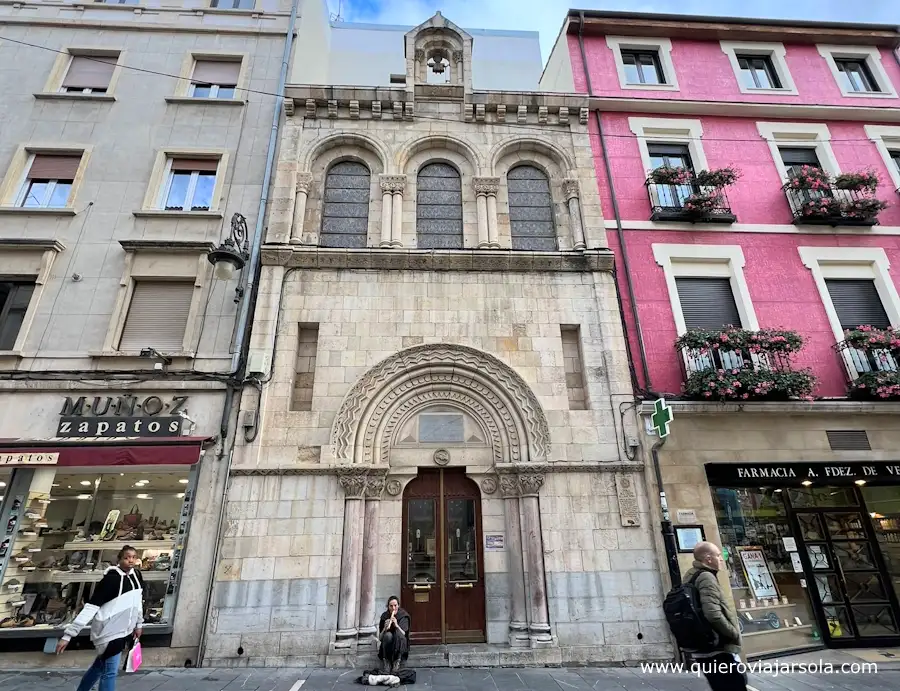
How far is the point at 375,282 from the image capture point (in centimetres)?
1035

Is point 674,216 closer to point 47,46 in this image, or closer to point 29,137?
point 29,137

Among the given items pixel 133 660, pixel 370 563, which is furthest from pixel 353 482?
pixel 133 660

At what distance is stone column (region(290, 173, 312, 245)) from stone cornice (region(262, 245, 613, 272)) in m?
0.47

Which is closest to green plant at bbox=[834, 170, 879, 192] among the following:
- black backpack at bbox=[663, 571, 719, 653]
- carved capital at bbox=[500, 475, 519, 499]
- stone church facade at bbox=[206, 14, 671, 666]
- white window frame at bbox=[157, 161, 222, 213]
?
stone church facade at bbox=[206, 14, 671, 666]

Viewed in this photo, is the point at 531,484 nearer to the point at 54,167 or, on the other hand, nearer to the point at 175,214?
the point at 175,214

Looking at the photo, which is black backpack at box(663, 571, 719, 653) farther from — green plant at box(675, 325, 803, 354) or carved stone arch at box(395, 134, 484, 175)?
carved stone arch at box(395, 134, 484, 175)

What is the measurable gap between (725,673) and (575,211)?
9.78 m

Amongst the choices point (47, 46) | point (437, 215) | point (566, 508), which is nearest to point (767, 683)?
point (566, 508)

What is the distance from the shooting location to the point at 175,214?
10609 millimetres

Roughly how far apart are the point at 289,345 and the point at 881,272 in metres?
14.5

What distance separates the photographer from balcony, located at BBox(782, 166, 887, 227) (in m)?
11.3

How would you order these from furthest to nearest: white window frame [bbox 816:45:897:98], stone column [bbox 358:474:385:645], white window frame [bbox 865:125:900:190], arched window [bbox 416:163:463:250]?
white window frame [bbox 816:45:897:98] → white window frame [bbox 865:125:900:190] → arched window [bbox 416:163:463:250] → stone column [bbox 358:474:385:645]

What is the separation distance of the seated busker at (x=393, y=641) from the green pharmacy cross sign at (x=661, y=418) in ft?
19.2

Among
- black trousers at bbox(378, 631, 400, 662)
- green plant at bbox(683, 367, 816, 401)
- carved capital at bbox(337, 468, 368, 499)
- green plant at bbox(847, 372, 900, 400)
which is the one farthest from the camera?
green plant at bbox(847, 372, 900, 400)
